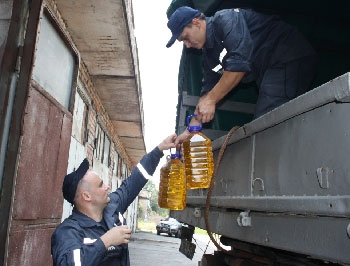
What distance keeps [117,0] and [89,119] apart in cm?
400

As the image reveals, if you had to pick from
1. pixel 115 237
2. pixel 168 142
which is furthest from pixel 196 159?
pixel 115 237

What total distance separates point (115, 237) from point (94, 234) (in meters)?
0.39

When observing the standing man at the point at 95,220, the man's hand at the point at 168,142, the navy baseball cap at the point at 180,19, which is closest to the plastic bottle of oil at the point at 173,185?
the man's hand at the point at 168,142

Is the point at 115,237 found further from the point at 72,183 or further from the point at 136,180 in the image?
the point at 136,180

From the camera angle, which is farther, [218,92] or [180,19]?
[180,19]

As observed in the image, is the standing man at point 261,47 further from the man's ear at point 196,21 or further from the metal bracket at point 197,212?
the metal bracket at point 197,212

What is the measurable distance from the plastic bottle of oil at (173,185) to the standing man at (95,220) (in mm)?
308

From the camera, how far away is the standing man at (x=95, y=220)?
2.52m

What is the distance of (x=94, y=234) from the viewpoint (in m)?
2.96

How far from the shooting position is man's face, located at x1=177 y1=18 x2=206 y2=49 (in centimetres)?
323

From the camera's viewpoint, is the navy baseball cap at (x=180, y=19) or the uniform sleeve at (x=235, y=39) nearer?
the uniform sleeve at (x=235, y=39)

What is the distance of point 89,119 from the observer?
802 cm

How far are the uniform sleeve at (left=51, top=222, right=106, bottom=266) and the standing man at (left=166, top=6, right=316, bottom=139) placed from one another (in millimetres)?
1489

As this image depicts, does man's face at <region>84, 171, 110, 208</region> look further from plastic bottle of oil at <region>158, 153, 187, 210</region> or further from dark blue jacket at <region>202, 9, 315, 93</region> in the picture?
dark blue jacket at <region>202, 9, 315, 93</region>
